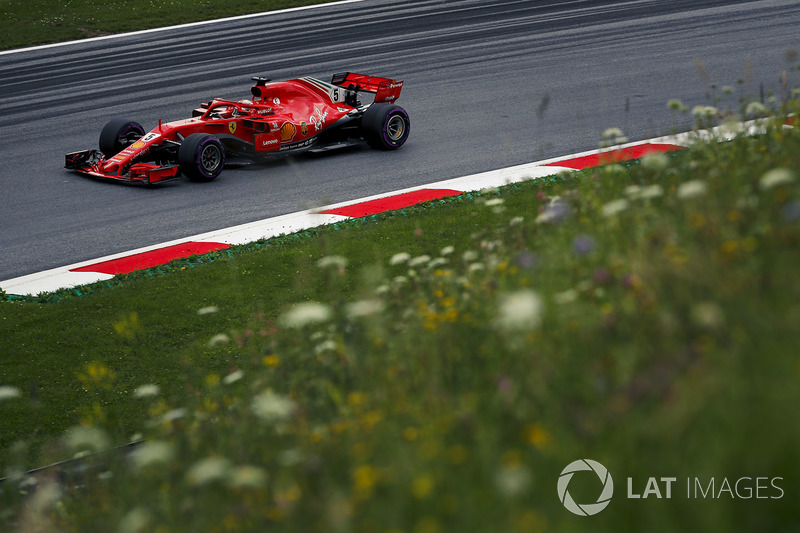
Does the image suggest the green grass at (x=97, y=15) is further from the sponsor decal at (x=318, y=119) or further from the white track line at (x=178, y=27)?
the sponsor decal at (x=318, y=119)

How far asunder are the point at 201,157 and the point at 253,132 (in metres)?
0.80

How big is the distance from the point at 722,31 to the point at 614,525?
Result: 16876 mm

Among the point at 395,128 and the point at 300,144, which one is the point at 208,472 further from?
the point at 395,128

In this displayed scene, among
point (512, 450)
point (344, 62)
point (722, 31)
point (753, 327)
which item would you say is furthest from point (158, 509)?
point (722, 31)

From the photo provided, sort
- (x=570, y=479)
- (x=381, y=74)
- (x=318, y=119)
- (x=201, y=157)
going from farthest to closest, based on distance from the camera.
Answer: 1. (x=381, y=74)
2. (x=318, y=119)
3. (x=201, y=157)
4. (x=570, y=479)

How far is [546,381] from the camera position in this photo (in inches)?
102

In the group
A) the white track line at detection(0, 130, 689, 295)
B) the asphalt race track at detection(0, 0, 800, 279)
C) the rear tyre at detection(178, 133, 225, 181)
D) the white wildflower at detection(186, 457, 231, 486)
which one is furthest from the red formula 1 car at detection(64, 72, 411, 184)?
the white wildflower at detection(186, 457, 231, 486)

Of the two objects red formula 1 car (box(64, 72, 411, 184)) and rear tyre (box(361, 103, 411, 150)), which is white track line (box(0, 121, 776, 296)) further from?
red formula 1 car (box(64, 72, 411, 184))

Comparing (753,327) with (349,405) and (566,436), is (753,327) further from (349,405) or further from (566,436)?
(349,405)

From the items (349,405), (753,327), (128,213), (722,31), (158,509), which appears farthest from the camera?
(722,31)

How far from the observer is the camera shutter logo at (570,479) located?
223cm

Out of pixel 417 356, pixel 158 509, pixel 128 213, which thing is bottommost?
pixel 128 213

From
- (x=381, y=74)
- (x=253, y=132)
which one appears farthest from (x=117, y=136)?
(x=381, y=74)

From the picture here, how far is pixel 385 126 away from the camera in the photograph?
11.1 metres
